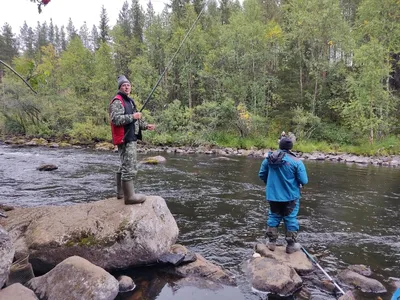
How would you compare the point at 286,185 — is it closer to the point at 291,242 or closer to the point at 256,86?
the point at 291,242

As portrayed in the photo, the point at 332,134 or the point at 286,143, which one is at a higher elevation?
the point at 286,143

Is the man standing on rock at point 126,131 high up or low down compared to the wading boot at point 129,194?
up

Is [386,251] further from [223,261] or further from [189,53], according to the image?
[189,53]

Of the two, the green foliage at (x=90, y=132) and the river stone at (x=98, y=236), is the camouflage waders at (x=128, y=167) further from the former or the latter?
the green foliage at (x=90, y=132)

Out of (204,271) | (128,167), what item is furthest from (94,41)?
(204,271)

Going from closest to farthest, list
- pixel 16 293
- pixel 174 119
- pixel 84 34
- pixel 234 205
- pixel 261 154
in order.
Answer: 1. pixel 16 293
2. pixel 234 205
3. pixel 261 154
4. pixel 174 119
5. pixel 84 34

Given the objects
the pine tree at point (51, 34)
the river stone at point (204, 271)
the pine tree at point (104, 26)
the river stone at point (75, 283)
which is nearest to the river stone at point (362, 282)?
the river stone at point (204, 271)

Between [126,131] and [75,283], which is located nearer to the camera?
[75,283]

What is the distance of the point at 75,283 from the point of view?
3979 mm

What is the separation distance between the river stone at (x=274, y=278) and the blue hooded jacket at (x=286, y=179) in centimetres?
108

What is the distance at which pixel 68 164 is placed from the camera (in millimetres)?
15914

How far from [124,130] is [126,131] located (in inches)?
1.5

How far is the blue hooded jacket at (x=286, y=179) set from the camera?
5.41 m

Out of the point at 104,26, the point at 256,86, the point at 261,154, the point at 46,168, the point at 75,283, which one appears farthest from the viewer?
the point at 104,26
